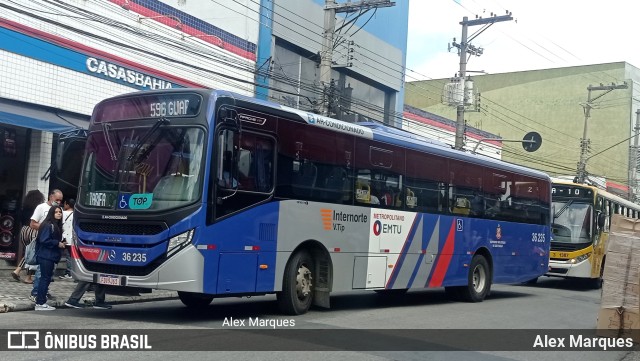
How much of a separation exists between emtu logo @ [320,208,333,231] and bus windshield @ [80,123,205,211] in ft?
9.10

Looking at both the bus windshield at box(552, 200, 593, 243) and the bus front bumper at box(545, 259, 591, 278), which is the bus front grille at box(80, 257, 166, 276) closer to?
the bus front bumper at box(545, 259, 591, 278)

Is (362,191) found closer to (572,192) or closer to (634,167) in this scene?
(572,192)

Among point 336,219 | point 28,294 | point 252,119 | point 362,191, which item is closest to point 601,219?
point 362,191

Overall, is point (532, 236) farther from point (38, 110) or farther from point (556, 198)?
point (38, 110)

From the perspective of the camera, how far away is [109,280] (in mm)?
10078

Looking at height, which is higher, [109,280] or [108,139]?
[108,139]

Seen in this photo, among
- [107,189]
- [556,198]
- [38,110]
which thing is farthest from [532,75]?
[107,189]

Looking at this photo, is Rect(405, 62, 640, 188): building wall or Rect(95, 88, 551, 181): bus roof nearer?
Rect(95, 88, 551, 181): bus roof

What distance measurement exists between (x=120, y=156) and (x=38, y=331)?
8.82 ft

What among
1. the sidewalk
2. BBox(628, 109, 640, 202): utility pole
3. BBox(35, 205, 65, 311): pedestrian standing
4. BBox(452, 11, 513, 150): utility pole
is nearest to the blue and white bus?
BBox(35, 205, 65, 311): pedestrian standing

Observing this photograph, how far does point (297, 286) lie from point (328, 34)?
11.5 m

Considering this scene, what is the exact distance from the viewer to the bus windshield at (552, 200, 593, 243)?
879 inches

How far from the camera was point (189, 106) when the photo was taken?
1026 cm

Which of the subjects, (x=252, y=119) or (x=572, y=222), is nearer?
(x=252, y=119)
